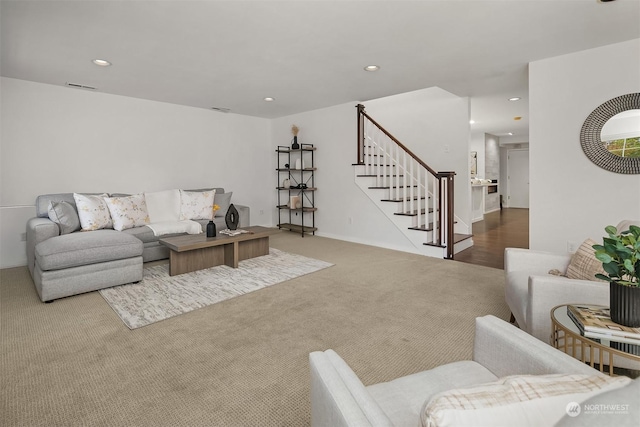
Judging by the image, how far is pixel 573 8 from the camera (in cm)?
258

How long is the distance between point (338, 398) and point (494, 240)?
584 centimetres

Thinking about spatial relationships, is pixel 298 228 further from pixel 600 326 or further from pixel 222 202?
pixel 600 326

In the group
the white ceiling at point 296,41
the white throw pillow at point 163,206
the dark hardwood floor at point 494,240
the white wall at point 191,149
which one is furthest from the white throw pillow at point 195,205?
the dark hardwood floor at point 494,240

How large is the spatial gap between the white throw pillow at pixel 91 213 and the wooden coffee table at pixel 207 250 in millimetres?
900

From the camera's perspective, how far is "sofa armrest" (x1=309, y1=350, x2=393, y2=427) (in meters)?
0.74

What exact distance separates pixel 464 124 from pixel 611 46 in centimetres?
244

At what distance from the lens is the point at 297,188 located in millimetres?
6418

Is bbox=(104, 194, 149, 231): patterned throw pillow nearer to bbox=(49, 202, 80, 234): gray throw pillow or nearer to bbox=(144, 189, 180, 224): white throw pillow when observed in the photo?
bbox=(144, 189, 180, 224): white throw pillow

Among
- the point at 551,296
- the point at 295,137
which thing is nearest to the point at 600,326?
the point at 551,296

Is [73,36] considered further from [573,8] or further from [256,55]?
[573,8]

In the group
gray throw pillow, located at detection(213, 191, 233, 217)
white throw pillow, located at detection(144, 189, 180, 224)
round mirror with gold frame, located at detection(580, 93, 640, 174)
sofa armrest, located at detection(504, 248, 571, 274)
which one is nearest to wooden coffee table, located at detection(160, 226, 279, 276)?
white throw pillow, located at detection(144, 189, 180, 224)

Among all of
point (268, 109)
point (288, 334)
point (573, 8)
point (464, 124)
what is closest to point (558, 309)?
point (288, 334)

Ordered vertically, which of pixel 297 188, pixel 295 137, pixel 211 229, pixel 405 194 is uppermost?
pixel 295 137

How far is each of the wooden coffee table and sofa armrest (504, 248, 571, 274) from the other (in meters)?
2.98
